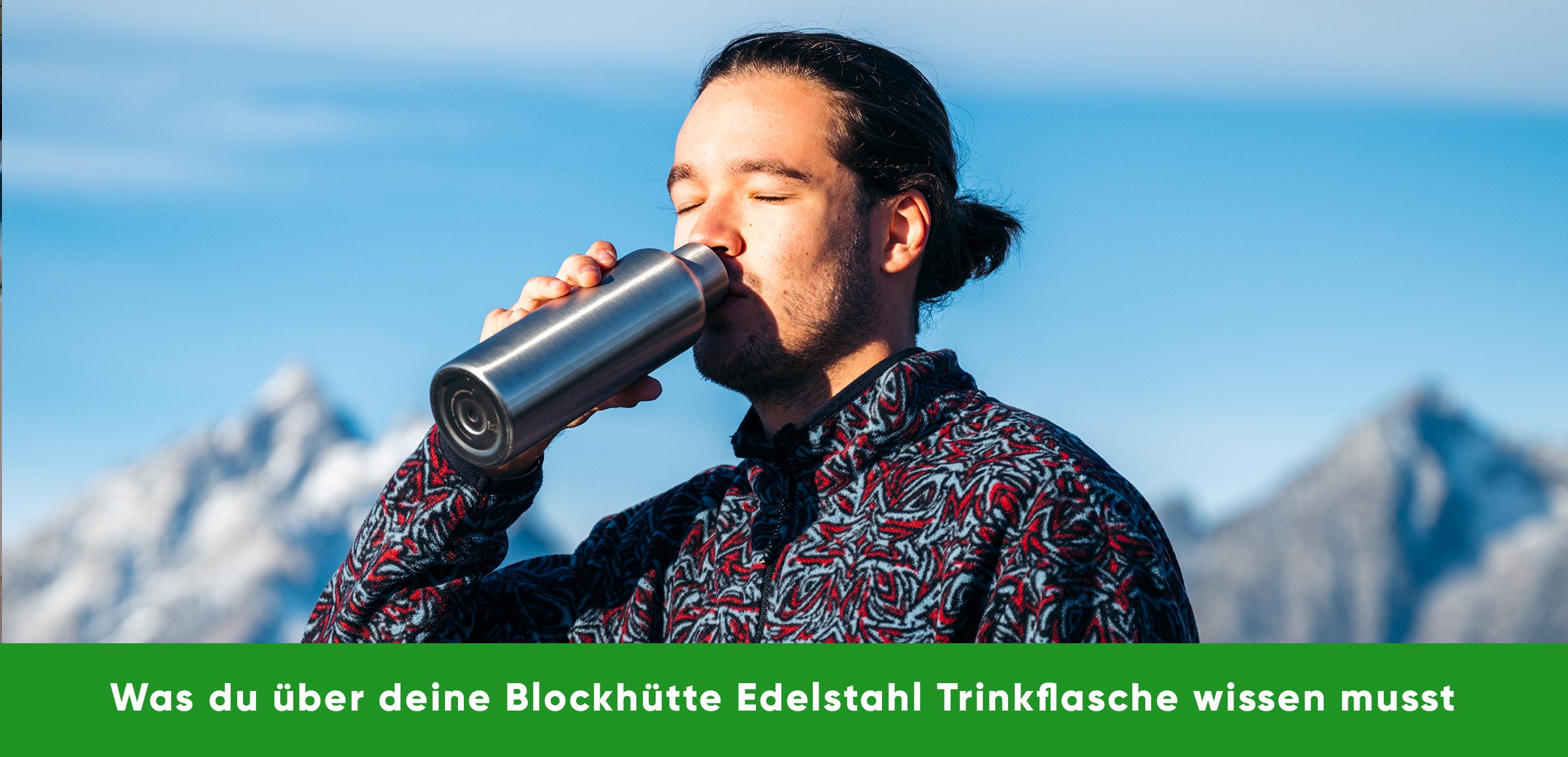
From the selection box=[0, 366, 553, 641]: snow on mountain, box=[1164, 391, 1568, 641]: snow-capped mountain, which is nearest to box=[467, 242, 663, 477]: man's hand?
box=[0, 366, 553, 641]: snow on mountain

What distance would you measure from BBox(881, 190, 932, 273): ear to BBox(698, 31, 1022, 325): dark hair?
0.03 m

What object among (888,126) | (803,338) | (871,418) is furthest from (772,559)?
(888,126)

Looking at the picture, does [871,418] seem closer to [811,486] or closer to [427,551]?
[811,486]

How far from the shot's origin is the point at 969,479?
305 cm

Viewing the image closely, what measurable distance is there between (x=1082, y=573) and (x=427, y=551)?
1.52 meters

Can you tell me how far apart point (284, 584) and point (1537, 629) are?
426ft

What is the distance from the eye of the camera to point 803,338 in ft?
11.0

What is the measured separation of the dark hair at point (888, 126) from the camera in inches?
140

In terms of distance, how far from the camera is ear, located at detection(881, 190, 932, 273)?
142 inches

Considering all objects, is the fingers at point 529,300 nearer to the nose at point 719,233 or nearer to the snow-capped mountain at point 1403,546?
the nose at point 719,233

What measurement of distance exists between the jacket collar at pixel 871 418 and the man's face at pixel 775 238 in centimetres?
10

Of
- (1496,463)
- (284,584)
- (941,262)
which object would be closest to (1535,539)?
(1496,463)

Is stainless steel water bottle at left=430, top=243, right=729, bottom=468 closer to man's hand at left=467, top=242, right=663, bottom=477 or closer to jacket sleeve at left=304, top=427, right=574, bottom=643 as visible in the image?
man's hand at left=467, top=242, right=663, bottom=477
